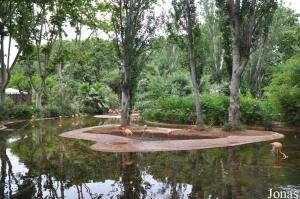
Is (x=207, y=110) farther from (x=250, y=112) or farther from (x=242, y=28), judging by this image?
(x=242, y=28)

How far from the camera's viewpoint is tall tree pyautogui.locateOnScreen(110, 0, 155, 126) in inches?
756

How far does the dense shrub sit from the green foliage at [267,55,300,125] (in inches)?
36.4

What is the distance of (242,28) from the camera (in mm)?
17469

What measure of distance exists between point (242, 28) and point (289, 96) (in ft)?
15.0

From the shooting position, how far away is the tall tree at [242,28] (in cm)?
1720

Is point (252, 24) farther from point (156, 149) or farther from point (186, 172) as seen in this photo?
point (186, 172)

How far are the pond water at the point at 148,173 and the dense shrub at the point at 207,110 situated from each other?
21.5ft

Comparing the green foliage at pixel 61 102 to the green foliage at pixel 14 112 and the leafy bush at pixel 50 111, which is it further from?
the green foliage at pixel 14 112

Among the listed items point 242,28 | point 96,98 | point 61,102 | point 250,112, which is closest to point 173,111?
point 250,112

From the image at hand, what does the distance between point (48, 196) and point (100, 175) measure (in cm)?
213

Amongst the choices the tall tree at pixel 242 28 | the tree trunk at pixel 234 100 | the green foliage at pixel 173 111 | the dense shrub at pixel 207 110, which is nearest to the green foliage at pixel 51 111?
the green foliage at pixel 173 111

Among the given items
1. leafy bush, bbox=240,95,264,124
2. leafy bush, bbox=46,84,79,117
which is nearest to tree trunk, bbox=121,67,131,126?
leafy bush, bbox=240,95,264,124

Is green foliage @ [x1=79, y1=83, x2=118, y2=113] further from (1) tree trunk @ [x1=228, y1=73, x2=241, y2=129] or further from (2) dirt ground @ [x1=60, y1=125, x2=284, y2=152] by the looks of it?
(1) tree trunk @ [x1=228, y1=73, x2=241, y2=129]

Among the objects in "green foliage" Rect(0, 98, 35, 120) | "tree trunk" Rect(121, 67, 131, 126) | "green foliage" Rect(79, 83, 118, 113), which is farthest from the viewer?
"green foliage" Rect(79, 83, 118, 113)
